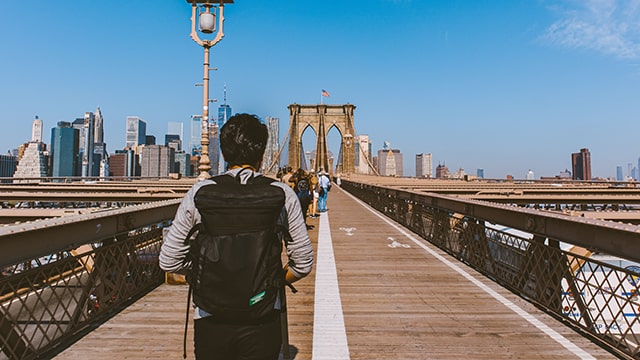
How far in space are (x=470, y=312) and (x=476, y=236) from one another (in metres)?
2.43

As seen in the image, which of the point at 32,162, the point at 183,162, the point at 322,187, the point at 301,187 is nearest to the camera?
the point at 301,187

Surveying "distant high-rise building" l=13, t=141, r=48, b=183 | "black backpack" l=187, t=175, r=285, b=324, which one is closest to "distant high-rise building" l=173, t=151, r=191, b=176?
"distant high-rise building" l=13, t=141, r=48, b=183

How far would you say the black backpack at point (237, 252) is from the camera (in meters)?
1.84

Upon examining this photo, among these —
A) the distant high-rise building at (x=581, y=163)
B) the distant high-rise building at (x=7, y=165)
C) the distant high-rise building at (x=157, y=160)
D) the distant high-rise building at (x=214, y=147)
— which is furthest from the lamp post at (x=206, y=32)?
the distant high-rise building at (x=7, y=165)

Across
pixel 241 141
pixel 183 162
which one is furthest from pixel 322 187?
pixel 183 162

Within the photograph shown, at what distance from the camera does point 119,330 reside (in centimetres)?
369

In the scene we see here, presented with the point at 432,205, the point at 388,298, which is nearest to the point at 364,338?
the point at 388,298

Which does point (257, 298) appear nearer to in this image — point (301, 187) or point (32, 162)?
point (301, 187)

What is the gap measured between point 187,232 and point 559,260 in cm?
366

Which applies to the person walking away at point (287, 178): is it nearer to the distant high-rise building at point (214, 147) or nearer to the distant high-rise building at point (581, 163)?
the distant high-rise building at point (214, 147)

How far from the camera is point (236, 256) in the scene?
1.83 metres

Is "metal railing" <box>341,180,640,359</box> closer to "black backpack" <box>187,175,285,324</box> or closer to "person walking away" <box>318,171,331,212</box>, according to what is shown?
A: "black backpack" <box>187,175,285,324</box>

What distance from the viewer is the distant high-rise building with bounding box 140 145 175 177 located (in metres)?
121

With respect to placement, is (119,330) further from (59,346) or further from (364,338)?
(364,338)
